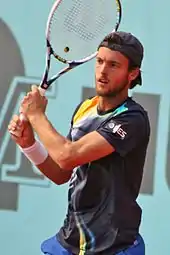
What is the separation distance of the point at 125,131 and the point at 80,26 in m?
0.55

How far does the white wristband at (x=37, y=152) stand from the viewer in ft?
7.91

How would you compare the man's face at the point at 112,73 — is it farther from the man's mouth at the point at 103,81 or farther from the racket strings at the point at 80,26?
the racket strings at the point at 80,26

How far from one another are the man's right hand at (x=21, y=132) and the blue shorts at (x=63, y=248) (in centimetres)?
35

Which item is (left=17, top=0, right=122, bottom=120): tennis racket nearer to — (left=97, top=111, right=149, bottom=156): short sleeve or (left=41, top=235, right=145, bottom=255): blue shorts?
(left=97, top=111, right=149, bottom=156): short sleeve

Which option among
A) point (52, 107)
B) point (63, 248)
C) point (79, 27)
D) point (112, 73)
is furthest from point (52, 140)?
point (52, 107)

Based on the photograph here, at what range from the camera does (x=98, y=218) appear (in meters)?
2.25

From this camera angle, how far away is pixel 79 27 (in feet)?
8.38

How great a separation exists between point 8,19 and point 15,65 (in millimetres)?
230

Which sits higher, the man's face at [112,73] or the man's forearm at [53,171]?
the man's face at [112,73]

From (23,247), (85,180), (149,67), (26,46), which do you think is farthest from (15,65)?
(85,180)

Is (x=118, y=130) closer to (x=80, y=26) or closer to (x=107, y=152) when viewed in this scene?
(x=107, y=152)

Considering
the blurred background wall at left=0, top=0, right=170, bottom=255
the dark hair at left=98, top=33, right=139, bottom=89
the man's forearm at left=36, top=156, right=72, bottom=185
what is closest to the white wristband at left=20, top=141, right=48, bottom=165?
the man's forearm at left=36, top=156, right=72, bottom=185

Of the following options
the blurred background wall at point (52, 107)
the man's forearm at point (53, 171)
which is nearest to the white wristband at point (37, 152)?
the man's forearm at point (53, 171)

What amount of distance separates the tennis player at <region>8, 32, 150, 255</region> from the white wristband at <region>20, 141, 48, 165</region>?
0.09m
